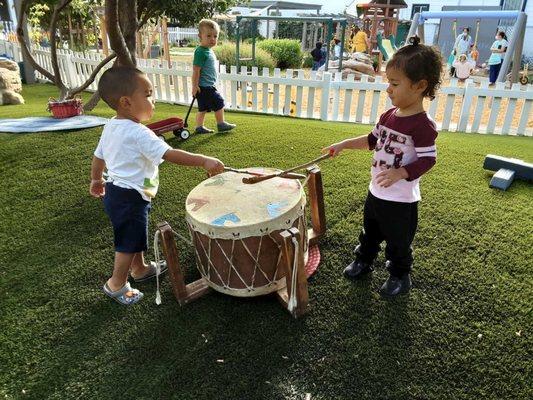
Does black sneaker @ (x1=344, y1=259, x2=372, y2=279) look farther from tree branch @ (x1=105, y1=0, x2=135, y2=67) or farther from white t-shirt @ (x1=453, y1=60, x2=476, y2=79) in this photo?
white t-shirt @ (x1=453, y1=60, x2=476, y2=79)

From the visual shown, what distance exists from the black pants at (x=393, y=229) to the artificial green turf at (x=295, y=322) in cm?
24

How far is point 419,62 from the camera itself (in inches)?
81.5

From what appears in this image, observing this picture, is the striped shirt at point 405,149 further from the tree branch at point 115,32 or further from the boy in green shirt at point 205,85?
the boy in green shirt at point 205,85

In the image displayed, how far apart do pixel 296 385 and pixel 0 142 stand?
4.91m

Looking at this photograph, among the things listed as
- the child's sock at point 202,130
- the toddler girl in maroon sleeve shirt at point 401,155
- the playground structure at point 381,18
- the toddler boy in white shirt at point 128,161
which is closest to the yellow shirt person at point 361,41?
the playground structure at point 381,18

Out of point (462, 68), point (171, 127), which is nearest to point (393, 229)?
point (171, 127)

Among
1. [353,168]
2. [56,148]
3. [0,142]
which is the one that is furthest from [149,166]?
[0,142]

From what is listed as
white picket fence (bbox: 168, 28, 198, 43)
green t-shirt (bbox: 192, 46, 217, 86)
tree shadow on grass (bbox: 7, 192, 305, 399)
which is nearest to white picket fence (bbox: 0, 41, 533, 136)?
green t-shirt (bbox: 192, 46, 217, 86)

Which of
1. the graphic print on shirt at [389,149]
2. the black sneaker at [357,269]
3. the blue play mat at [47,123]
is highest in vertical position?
the graphic print on shirt at [389,149]

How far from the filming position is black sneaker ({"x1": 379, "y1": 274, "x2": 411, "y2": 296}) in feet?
8.52

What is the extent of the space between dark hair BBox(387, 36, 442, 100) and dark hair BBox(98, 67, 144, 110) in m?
1.37

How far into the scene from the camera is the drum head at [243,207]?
2.31 metres

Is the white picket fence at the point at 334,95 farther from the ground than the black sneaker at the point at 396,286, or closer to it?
farther from the ground

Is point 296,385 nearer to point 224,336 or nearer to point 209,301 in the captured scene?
point 224,336
